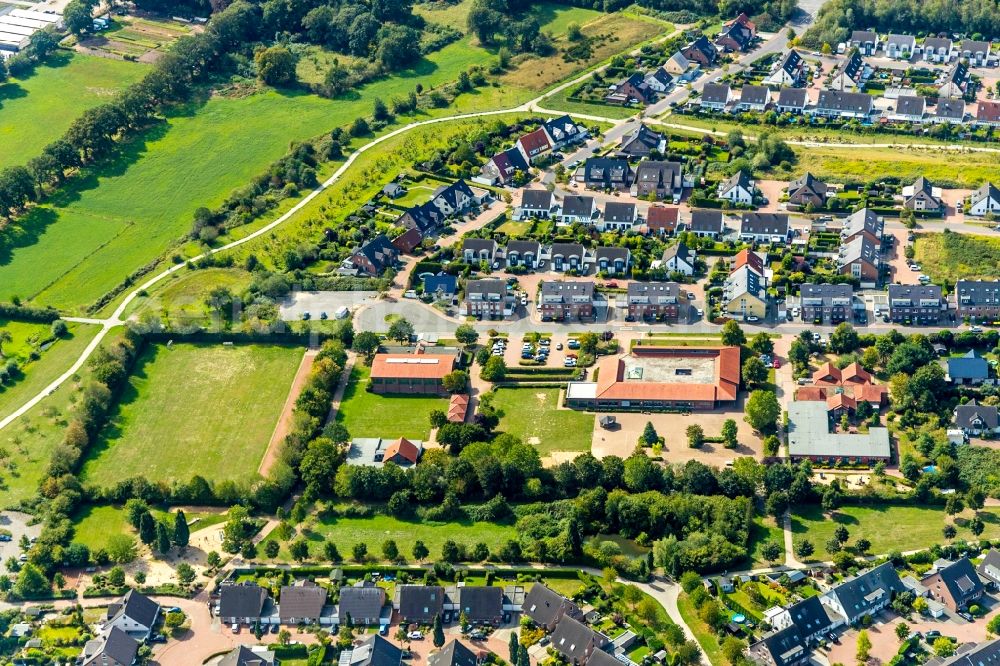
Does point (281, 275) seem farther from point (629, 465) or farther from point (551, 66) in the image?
point (551, 66)

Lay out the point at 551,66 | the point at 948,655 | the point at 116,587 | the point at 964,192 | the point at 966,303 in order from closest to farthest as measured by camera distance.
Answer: the point at 948,655
the point at 116,587
the point at 966,303
the point at 964,192
the point at 551,66

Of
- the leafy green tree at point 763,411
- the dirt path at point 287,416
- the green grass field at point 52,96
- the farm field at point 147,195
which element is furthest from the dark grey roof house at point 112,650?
the green grass field at point 52,96

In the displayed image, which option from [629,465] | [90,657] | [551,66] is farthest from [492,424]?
[551,66]

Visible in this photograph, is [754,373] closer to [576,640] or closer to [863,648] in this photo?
[863,648]

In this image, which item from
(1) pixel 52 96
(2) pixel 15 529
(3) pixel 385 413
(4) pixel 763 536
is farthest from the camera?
(1) pixel 52 96

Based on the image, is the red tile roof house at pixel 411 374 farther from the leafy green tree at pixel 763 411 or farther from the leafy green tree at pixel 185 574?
the leafy green tree at pixel 185 574

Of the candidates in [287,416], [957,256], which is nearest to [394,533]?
[287,416]
